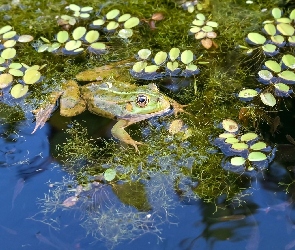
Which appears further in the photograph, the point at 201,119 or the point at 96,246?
the point at 201,119

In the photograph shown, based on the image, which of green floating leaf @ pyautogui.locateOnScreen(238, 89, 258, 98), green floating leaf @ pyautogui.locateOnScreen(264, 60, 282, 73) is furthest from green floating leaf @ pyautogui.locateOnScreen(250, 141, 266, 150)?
green floating leaf @ pyautogui.locateOnScreen(264, 60, 282, 73)

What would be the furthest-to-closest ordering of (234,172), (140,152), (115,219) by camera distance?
(140,152), (234,172), (115,219)

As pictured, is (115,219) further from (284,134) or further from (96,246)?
(284,134)

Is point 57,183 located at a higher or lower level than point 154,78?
lower

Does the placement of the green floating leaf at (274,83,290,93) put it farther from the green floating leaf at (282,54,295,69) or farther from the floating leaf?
the floating leaf

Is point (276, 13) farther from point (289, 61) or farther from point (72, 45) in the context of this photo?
point (72, 45)

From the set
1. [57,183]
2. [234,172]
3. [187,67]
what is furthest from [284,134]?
[57,183]

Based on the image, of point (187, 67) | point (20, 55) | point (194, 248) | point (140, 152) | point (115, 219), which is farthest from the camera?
point (20, 55)
